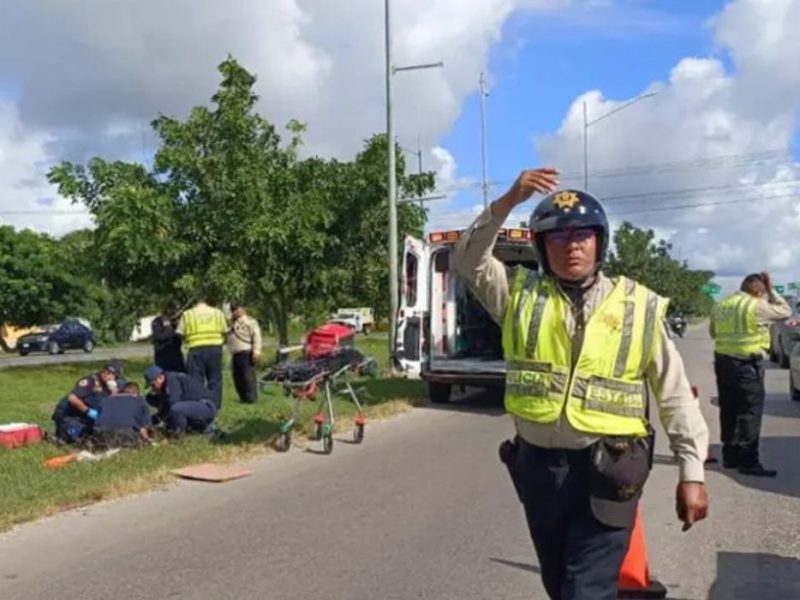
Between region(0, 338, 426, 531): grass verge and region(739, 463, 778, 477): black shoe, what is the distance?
477cm

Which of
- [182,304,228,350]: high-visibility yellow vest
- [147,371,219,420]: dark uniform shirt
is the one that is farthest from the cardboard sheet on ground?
[182,304,228,350]: high-visibility yellow vest

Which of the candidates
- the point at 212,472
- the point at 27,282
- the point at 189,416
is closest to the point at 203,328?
the point at 189,416

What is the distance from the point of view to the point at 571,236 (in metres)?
3.23

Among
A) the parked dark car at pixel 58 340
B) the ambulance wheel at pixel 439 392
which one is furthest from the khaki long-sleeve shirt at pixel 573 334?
the parked dark car at pixel 58 340

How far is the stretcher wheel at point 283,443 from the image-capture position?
429 inches

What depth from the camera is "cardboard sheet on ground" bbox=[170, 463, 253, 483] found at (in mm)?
9258

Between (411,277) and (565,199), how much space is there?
1243cm

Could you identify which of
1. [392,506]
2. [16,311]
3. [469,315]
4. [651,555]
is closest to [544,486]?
[651,555]

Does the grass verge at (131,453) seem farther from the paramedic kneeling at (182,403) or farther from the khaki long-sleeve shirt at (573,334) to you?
the khaki long-sleeve shirt at (573,334)

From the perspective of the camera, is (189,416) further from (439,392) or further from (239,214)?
(239,214)

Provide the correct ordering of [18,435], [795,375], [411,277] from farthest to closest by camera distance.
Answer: [795,375] → [411,277] → [18,435]

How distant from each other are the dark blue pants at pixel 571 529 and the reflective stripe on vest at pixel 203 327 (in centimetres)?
1046

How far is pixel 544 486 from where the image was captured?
3189 mm

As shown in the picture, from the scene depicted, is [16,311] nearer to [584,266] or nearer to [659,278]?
[659,278]
